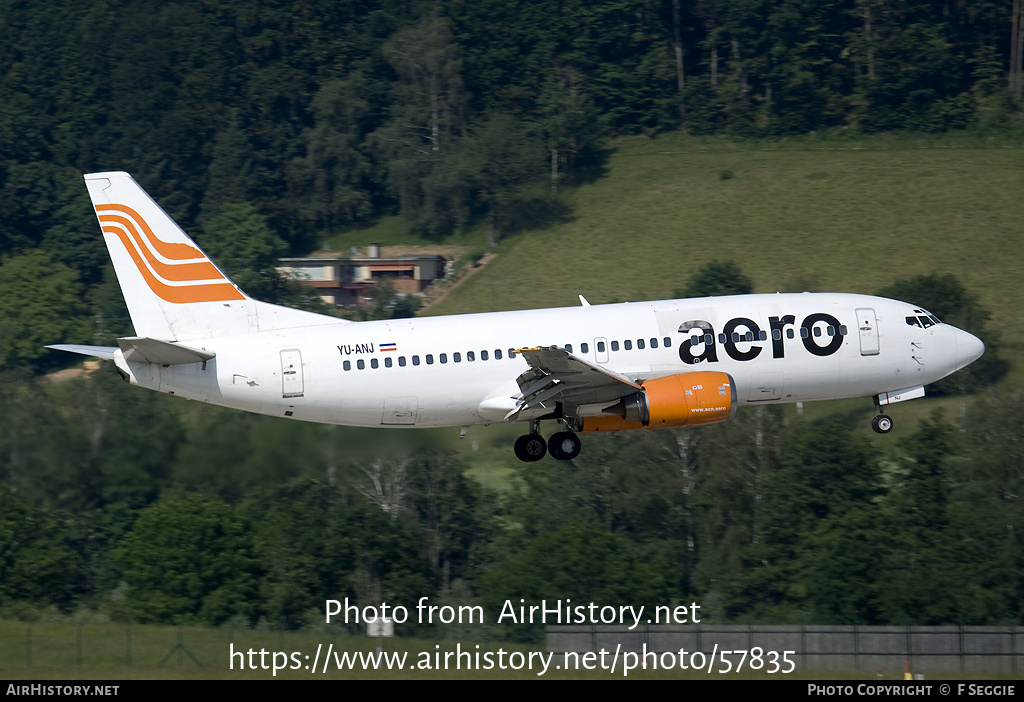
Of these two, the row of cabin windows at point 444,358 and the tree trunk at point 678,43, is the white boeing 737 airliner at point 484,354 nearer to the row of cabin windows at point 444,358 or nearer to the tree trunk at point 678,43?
the row of cabin windows at point 444,358

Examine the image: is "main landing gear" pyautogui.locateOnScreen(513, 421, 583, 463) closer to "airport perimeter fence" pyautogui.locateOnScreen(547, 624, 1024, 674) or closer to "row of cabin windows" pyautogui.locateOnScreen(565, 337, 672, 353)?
A: "row of cabin windows" pyautogui.locateOnScreen(565, 337, 672, 353)

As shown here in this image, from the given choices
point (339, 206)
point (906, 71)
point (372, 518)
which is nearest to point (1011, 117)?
point (906, 71)

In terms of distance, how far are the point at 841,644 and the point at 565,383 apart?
20.2 metres

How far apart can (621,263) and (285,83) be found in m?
61.8

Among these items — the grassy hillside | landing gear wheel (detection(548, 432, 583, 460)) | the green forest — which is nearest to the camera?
landing gear wheel (detection(548, 432, 583, 460))

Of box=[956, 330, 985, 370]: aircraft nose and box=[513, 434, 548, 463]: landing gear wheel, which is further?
box=[956, 330, 985, 370]: aircraft nose

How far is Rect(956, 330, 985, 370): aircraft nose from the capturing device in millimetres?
46656

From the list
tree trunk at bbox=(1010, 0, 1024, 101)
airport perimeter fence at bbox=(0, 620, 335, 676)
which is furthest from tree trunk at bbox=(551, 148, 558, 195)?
airport perimeter fence at bbox=(0, 620, 335, 676)

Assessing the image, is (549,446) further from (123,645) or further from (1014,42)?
(1014,42)

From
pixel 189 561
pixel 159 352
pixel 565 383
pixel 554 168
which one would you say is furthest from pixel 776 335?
pixel 554 168

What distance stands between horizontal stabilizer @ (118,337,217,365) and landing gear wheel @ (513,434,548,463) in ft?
32.4

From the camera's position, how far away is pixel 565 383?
138 feet

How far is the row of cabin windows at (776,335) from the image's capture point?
43.3 meters

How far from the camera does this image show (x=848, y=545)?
7875 cm
